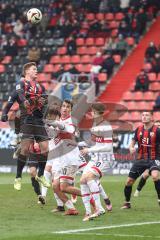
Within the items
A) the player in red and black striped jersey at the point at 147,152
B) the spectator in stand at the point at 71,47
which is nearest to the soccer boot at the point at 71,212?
the player in red and black striped jersey at the point at 147,152

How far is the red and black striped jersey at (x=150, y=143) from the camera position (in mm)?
15281

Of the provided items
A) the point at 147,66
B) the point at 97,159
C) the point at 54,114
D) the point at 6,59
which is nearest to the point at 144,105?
the point at 147,66

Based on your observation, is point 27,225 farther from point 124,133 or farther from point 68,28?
point 68,28

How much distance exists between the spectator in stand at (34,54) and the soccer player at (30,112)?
750 inches

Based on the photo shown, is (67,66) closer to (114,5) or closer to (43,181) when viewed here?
(114,5)

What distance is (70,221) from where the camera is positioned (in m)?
13.0

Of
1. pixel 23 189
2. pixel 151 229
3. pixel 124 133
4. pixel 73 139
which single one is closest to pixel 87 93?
pixel 124 133

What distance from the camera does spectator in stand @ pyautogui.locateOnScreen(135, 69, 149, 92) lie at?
32344 mm

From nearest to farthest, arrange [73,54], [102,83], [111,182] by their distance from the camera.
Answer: [111,182], [102,83], [73,54]

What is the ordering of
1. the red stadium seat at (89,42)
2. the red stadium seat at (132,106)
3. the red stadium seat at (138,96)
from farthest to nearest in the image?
the red stadium seat at (89,42) → the red stadium seat at (138,96) → the red stadium seat at (132,106)

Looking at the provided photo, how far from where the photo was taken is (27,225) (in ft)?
40.7

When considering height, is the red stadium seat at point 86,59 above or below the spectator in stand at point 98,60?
above

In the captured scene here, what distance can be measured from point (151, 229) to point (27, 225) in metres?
2.02

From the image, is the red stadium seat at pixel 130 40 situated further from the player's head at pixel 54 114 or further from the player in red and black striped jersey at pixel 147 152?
the player's head at pixel 54 114
